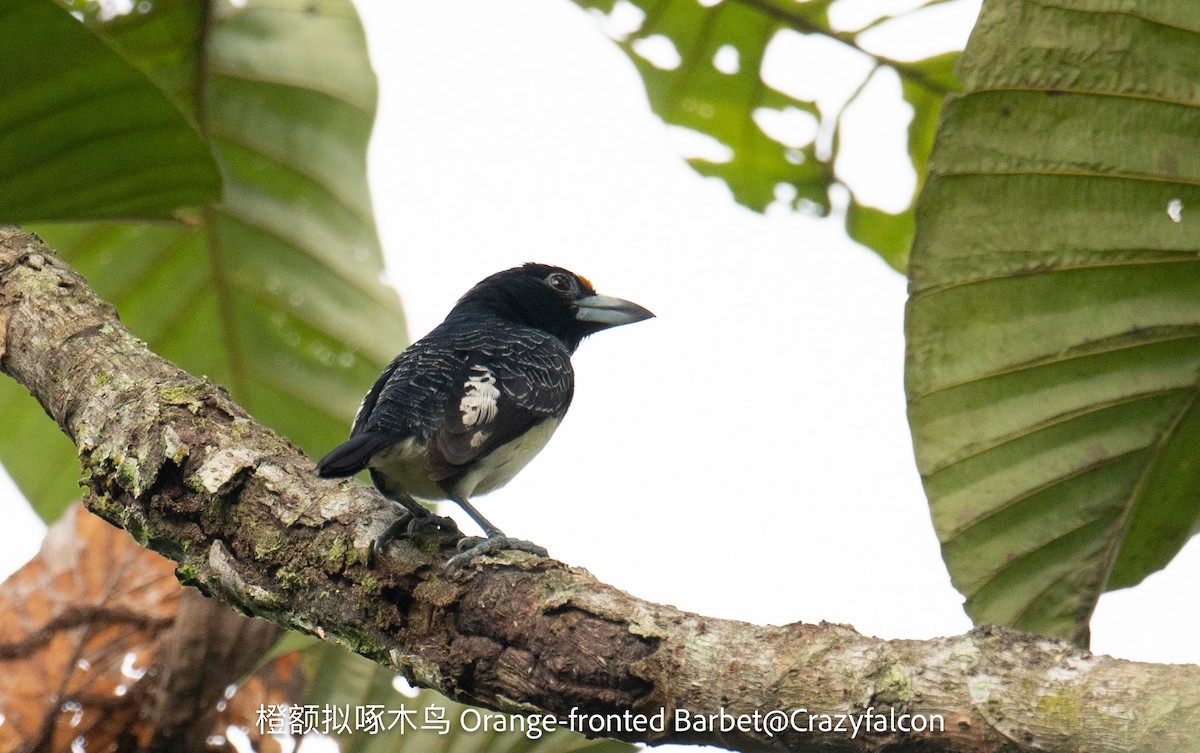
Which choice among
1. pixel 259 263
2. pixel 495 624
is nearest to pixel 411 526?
pixel 495 624

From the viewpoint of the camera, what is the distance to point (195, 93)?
143 inches

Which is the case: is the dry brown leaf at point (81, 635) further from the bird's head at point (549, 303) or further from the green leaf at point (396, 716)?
the bird's head at point (549, 303)

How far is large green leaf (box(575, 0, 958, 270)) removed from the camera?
404 centimetres

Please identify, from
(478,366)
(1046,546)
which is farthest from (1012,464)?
(478,366)

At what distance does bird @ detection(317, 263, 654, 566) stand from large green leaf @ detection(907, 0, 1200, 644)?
3.03 ft

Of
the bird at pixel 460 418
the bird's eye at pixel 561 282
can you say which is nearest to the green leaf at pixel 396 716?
the bird at pixel 460 418

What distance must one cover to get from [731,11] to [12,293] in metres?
2.47

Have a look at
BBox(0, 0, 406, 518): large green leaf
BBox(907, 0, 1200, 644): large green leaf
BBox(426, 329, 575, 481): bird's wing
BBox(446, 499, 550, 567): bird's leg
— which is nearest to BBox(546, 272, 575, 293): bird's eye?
BBox(426, 329, 575, 481): bird's wing

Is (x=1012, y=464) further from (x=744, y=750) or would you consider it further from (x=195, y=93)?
(x=195, y=93)

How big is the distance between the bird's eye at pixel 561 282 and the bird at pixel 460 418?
37 cm

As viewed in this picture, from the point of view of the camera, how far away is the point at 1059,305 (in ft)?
8.28

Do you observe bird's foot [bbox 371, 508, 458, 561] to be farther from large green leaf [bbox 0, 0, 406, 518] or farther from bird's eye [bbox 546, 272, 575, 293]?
bird's eye [bbox 546, 272, 575, 293]

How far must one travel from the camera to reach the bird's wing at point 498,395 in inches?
118

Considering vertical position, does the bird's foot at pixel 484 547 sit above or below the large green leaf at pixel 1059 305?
below
